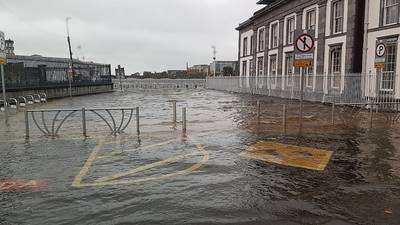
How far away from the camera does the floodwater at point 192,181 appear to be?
582cm

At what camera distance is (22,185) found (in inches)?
292

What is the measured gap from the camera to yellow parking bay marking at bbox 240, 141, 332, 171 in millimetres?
9148

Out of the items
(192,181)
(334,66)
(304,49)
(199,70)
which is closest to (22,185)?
(192,181)

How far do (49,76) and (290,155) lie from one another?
36547mm

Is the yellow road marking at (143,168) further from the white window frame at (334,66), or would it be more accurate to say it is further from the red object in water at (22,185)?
the white window frame at (334,66)

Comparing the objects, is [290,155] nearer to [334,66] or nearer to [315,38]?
[334,66]

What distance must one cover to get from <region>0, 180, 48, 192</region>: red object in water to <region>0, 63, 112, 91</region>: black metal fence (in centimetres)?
2533

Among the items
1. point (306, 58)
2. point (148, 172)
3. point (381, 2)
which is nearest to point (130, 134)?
point (148, 172)

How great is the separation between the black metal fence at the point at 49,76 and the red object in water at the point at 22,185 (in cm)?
2533

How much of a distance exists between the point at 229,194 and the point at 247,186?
0.58m

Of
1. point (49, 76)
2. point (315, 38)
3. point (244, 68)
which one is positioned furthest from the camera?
point (244, 68)

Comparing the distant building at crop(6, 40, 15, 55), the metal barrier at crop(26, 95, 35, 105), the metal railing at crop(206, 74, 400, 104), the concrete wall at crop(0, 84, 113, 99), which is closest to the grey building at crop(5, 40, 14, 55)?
the distant building at crop(6, 40, 15, 55)

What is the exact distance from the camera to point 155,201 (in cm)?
646

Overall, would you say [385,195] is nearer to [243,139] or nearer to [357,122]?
[243,139]
